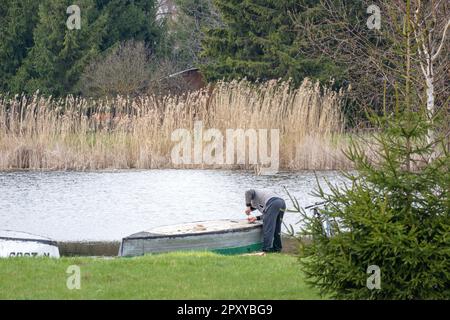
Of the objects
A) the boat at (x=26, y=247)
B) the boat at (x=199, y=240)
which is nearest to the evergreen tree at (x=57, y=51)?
the boat at (x=199, y=240)

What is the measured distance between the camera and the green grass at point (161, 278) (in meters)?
9.44

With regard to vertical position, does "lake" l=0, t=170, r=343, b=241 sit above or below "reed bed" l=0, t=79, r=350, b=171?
below

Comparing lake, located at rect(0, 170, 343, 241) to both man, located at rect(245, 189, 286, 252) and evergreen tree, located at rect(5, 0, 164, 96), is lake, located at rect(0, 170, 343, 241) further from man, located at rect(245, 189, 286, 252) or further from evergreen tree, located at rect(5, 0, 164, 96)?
evergreen tree, located at rect(5, 0, 164, 96)

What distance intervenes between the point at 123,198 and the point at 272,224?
7716 mm

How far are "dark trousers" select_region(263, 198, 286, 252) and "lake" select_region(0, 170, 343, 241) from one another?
3184 millimetres

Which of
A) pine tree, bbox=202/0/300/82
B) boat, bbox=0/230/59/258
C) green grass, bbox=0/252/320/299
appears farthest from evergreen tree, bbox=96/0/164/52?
green grass, bbox=0/252/320/299

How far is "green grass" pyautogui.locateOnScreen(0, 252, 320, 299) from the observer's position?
9.44 m

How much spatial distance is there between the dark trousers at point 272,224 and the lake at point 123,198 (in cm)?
318

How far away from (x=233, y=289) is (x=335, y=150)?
14.7 meters

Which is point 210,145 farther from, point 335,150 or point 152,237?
point 152,237

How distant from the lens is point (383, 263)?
8.40m

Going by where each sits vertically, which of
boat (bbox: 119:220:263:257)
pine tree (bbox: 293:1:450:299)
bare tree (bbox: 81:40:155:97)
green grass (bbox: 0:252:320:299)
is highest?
bare tree (bbox: 81:40:155:97)

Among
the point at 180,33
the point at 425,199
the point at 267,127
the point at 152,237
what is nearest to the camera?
the point at 425,199
